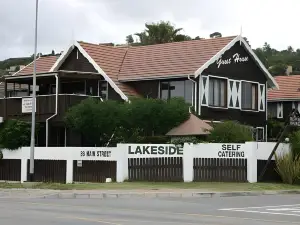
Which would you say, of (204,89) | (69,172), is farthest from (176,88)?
(69,172)

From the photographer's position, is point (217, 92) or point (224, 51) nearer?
point (224, 51)

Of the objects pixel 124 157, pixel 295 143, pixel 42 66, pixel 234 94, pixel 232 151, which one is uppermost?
pixel 42 66

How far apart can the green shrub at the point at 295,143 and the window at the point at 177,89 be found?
858 centimetres

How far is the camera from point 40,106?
38.3 m

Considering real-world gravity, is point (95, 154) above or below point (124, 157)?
above

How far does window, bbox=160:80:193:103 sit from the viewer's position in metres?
38.3

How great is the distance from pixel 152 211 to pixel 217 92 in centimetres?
2265

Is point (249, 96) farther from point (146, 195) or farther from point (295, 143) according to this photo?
point (146, 195)

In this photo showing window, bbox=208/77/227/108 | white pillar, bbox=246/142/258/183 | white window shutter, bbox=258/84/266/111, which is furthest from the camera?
white window shutter, bbox=258/84/266/111

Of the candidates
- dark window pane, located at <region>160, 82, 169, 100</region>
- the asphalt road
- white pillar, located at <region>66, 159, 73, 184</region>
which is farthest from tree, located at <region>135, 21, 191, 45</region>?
the asphalt road

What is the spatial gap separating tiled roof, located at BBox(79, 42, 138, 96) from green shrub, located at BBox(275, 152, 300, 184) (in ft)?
37.7

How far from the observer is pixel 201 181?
97.3 ft

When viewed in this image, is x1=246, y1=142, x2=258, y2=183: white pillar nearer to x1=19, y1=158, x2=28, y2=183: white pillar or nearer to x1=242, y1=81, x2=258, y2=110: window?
x1=242, y1=81, x2=258, y2=110: window

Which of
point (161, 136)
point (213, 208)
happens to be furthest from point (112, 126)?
point (213, 208)
